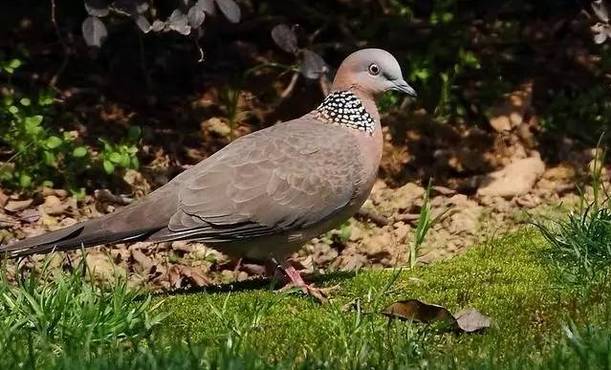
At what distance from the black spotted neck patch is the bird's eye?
15cm

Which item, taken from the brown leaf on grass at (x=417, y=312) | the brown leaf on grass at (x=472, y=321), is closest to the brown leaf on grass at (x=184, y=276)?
the brown leaf on grass at (x=417, y=312)

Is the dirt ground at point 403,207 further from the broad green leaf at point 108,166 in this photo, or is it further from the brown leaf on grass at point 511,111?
the broad green leaf at point 108,166

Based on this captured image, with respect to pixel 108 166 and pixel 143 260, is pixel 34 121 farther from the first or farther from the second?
pixel 143 260

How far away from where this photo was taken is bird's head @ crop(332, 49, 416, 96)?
6.45 meters

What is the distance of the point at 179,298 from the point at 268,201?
0.67m

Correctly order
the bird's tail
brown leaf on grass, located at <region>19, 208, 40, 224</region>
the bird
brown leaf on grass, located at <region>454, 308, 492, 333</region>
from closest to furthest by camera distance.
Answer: brown leaf on grass, located at <region>454, 308, 492, 333</region>, the bird's tail, the bird, brown leaf on grass, located at <region>19, 208, 40, 224</region>

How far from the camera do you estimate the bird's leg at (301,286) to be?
5.59 metres

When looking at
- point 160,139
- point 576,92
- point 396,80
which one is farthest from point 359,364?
point 576,92

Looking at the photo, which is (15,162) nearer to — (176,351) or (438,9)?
(438,9)

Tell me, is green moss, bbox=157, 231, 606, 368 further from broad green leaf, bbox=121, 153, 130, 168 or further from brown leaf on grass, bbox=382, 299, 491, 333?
broad green leaf, bbox=121, 153, 130, 168

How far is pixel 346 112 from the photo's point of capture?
21.1 feet

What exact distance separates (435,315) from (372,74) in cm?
194

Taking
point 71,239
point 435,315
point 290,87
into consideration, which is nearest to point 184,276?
point 71,239

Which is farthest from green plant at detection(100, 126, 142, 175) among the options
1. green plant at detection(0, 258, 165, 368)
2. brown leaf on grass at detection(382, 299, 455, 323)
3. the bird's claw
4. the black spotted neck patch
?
brown leaf on grass at detection(382, 299, 455, 323)
